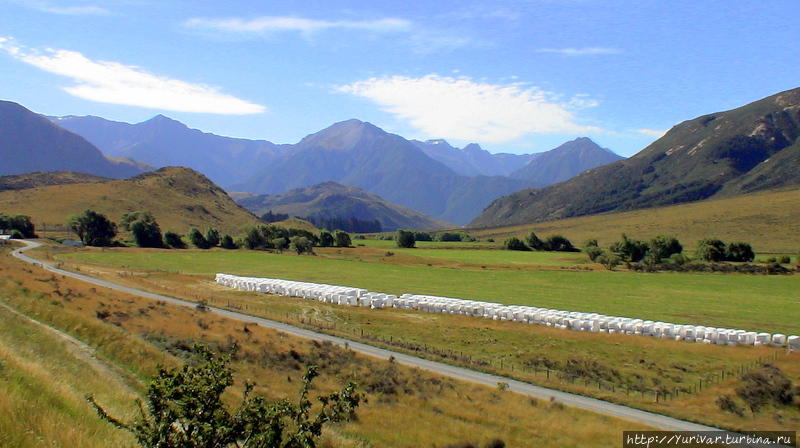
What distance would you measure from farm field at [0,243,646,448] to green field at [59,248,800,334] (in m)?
36.3

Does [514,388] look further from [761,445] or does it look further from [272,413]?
[272,413]

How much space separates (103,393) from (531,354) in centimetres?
3591

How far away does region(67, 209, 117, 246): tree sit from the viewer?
134750 mm

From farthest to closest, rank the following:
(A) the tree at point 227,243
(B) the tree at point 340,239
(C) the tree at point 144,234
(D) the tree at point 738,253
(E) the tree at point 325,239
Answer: (B) the tree at point 340,239 < (E) the tree at point 325,239 < (A) the tree at point 227,243 < (C) the tree at point 144,234 < (D) the tree at point 738,253

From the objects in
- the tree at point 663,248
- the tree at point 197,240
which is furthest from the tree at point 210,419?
the tree at point 197,240

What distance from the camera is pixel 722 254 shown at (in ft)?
389

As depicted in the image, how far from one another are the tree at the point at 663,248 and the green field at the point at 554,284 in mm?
22361

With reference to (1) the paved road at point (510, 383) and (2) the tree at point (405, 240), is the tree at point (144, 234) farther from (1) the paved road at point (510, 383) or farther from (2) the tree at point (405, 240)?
(1) the paved road at point (510, 383)

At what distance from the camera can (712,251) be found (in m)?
118

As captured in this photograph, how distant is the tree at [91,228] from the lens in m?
135

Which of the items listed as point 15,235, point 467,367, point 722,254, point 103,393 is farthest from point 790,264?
point 15,235

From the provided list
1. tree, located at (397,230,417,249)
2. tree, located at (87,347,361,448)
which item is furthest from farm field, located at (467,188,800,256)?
tree, located at (87,347,361,448)

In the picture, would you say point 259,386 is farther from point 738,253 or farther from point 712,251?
point 738,253

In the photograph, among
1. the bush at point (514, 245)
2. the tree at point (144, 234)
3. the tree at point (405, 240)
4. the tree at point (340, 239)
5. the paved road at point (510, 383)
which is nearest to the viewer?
the paved road at point (510, 383)
